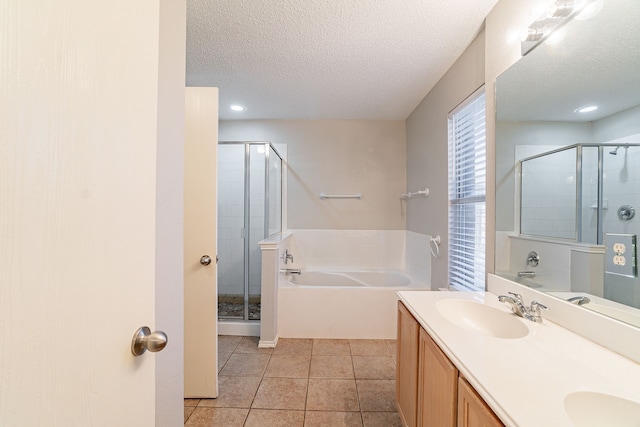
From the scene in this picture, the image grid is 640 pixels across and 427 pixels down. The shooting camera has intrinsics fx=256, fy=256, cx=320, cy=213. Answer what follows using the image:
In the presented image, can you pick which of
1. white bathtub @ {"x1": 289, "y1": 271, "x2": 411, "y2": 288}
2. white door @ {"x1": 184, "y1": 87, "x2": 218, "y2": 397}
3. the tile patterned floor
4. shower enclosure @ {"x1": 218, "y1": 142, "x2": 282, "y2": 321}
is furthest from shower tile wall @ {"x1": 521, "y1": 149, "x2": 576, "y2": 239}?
shower enclosure @ {"x1": 218, "y1": 142, "x2": 282, "y2": 321}

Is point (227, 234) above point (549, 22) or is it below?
below

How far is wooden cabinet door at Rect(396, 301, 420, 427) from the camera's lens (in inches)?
48.4

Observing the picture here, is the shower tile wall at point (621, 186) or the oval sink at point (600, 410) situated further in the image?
the shower tile wall at point (621, 186)

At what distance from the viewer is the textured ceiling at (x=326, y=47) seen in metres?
1.57

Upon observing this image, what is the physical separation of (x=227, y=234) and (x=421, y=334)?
2308mm

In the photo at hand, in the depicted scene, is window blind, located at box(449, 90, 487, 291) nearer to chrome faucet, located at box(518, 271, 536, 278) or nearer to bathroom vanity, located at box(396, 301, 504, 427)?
A: chrome faucet, located at box(518, 271, 536, 278)

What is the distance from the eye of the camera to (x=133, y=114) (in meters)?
0.54

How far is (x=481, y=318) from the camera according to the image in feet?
4.20

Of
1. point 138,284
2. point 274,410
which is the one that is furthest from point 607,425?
point 274,410

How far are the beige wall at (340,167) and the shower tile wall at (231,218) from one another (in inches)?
33.8

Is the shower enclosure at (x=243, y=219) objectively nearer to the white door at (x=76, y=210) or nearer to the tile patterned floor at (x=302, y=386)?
the tile patterned floor at (x=302, y=386)

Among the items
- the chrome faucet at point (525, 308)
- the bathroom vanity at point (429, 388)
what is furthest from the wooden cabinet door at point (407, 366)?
the chrome faucet at point (525, 308)

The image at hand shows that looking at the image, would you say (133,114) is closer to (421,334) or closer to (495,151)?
(421,334)

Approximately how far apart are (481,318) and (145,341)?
1413 millimetres
